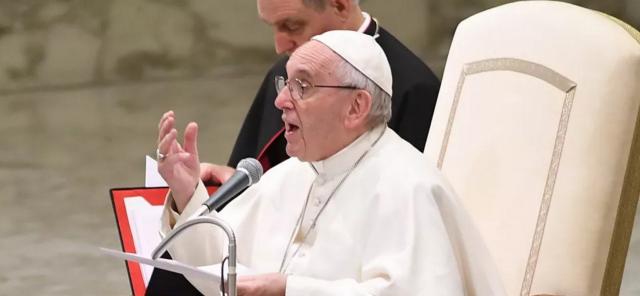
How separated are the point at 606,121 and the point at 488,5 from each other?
6.88 metres

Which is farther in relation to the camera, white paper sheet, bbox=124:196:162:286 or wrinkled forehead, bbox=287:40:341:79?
white paper sheet, bbox=124:196:162:286

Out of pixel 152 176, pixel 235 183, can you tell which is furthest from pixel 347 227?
pixel 152 176

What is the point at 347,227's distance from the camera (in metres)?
2.61

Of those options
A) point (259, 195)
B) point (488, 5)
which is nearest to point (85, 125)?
point (488, 5)

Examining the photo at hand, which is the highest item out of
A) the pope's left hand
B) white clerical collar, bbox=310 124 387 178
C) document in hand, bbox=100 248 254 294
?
white clerical collar, bbox=310 124 387 178

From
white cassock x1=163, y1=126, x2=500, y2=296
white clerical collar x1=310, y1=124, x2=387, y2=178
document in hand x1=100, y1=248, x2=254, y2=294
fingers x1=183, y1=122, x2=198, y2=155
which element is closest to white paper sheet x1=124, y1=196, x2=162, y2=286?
white cassock x1=163, y1=126, x2=500, y2=296

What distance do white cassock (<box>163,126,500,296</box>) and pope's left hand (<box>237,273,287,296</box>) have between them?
0.02 metres

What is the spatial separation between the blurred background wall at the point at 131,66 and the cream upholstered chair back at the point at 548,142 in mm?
4717

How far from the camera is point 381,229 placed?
252cm

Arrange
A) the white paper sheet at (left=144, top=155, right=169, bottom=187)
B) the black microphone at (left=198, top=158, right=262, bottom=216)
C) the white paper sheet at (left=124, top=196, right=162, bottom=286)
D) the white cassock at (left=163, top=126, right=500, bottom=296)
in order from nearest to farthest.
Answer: the black microphone at (left=198, top=158, right=262, bottom=216)
the white cassock at (left=163, top=126, right=500, bottom=296)
the white paper sheet at (left=124, top=196, right=162, bottom=286)
the white paper sheet at (left=144, top=155, right=169, bottom=187)

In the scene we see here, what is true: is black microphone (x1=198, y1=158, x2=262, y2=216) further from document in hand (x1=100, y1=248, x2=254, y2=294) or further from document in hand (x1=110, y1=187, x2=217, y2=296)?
document in hand (x1=110, y1=187, x2=217, y2=296)

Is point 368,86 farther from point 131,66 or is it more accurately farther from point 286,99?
point 131,66

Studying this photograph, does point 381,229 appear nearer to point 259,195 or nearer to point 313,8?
point 259,195

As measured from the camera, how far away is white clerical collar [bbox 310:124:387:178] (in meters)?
2.64
